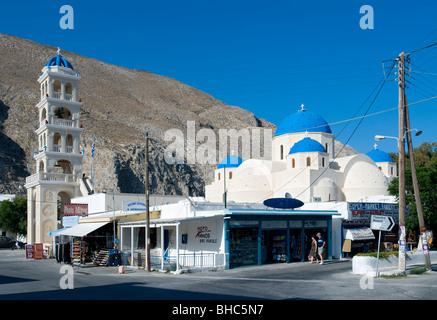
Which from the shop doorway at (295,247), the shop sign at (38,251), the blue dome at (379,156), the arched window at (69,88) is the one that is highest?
the arched window at (69,88)

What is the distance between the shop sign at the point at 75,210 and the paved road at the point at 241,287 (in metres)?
15.4

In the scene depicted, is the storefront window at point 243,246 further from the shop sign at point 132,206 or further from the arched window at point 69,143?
the arched window at point 69,143

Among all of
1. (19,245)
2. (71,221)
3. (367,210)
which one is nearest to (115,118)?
(19,245)

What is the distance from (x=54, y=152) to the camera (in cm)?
4678

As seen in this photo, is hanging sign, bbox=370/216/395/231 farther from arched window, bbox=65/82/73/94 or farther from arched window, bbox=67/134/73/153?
arched window, bbox=65/82/73/94

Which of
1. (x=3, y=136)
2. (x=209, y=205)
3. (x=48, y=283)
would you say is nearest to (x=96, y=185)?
(x=3, y=136)

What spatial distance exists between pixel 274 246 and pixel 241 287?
11444 mm

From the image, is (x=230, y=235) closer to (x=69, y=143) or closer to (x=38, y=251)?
(x=38, y=251)

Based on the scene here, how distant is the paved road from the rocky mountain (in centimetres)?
4462

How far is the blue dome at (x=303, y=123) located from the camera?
49.9 metres

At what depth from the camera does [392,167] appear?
58.0 m

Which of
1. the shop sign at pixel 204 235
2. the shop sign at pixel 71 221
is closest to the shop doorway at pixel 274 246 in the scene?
the shop sign at pixel 204 235

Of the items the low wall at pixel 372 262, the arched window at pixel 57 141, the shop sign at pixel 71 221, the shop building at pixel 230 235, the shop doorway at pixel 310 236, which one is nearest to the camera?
the low wall at pixel 372 262
